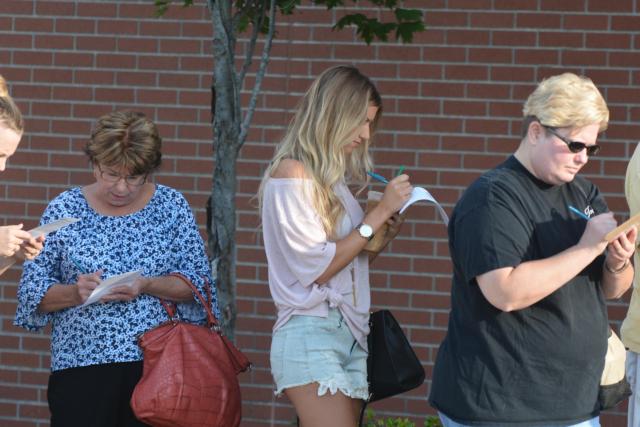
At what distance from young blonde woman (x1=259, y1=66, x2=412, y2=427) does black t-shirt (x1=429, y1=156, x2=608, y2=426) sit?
22.1 inches

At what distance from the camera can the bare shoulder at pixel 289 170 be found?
4.00 meters

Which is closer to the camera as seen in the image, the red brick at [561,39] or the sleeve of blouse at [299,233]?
the sleeve of blouse at [299,233]

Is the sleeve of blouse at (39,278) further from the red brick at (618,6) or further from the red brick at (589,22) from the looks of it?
the red brick at (618,6)

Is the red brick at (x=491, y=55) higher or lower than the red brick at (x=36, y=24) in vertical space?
lower

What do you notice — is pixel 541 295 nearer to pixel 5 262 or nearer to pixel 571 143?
pixel 571 143

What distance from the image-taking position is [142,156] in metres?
4.25

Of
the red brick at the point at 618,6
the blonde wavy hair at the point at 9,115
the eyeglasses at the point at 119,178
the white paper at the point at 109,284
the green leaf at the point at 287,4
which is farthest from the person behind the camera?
the red brick at the point at 618,6

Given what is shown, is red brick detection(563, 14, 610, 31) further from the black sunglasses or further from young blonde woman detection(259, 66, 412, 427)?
the black sunglasses

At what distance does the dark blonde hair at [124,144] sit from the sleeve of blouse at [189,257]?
0.81ft

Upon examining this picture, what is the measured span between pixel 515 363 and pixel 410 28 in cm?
160

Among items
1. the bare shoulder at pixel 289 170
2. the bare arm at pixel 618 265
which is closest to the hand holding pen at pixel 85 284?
the bare shoulder at pixel 289 170

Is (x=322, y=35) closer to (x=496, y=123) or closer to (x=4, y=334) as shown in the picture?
(x=496, y=123)

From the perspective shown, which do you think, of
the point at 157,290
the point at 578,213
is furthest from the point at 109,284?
the point at 578,213

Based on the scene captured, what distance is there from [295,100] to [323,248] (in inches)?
93.6
